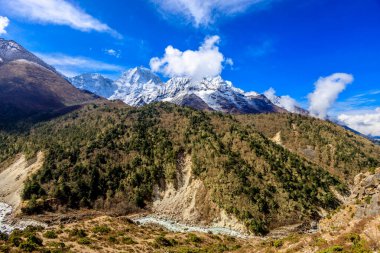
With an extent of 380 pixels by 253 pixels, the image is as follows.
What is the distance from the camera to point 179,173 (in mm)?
109250

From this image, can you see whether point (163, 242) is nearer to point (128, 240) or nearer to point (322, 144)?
point (128, 240)

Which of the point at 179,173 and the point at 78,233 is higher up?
the point at 179,173

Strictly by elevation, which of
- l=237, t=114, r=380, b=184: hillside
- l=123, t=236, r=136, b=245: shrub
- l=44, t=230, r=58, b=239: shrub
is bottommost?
l=44, t=230, r=58, b=239: shrub

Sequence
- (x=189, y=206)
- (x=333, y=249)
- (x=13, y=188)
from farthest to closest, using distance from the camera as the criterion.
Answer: (x=13, y=188) → (x=189, y=206) → (x=333, y=249)

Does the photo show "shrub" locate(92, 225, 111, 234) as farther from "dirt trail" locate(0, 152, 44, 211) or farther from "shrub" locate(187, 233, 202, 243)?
"dirt trail" locate(0, 152, 44, 211)

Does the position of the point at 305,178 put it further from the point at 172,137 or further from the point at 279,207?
the point at 172,137

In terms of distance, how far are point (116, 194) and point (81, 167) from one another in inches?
679

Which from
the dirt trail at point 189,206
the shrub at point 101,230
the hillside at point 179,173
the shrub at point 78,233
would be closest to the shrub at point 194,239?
the dirt trail at point 189,206

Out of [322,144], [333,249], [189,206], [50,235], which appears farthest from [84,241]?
[322,144]

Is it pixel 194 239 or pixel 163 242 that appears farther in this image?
pixel 194 239

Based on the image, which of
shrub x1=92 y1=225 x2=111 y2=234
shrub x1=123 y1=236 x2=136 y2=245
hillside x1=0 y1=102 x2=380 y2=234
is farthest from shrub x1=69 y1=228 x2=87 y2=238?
hillside x1=0 y1=102 x2=380 y2=234

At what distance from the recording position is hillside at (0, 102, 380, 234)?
90.6 m

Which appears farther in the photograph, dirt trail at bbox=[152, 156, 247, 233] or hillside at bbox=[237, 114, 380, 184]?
hillside at bbox=[237, 114, 380, 184]

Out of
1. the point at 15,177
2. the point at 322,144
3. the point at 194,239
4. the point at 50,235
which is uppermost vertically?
the point at 322,144
